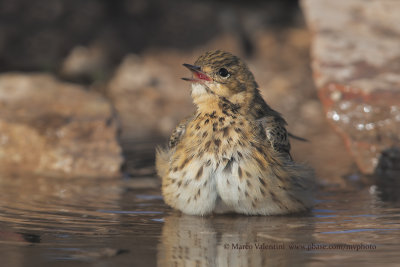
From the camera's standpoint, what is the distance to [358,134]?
841 cm

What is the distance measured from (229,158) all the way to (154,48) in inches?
319

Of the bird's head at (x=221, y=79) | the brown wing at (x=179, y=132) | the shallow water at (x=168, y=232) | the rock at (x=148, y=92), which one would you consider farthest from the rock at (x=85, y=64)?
the bird's head at (x=221, y=79)

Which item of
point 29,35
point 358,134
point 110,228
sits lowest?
point 110,228

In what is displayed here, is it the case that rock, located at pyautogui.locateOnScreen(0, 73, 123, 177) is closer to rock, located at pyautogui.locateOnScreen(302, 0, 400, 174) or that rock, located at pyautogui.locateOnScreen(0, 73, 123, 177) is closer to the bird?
the bird

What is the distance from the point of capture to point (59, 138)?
28.3 feet

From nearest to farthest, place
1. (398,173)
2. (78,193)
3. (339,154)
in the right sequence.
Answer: (78,193) → (398,173) → (339,154)

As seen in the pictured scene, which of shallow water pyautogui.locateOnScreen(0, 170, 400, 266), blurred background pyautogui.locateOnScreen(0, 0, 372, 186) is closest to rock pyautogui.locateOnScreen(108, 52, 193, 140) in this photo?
blurred background pyautogui.locateOnScreen(0, 0, 372, 186)

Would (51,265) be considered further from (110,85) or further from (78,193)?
(110,85)

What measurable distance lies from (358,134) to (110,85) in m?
6.08

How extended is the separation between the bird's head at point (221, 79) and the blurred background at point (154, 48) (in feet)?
13.5

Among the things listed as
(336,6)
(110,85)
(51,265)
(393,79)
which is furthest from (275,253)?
(110,85)

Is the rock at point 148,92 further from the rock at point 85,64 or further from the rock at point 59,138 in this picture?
the rock at point 59,138

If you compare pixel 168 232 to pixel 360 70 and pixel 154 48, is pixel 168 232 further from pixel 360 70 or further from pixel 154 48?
pixel 154 48

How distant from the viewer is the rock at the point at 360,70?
8.33 metres
